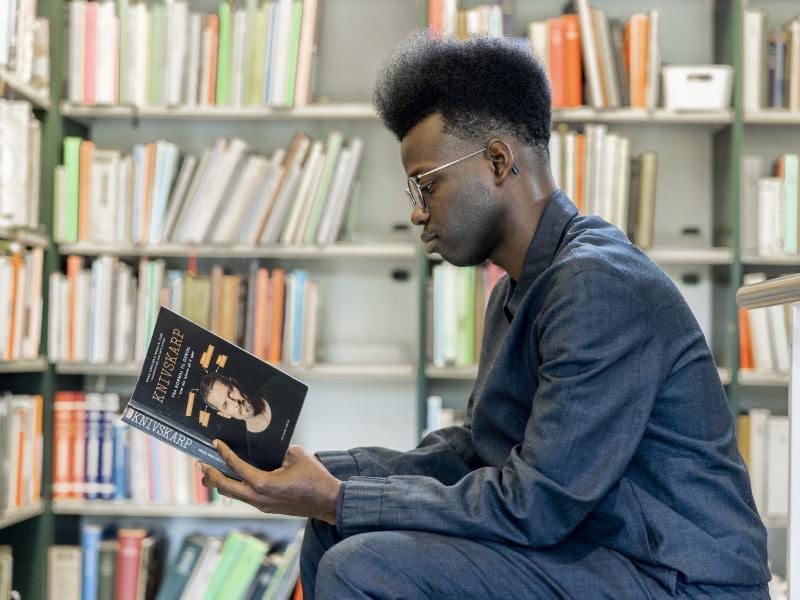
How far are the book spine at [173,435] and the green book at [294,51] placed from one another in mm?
1528

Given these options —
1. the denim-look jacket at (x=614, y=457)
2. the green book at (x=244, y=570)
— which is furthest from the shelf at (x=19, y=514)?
the denim-look jacket at (x=614, y=457)

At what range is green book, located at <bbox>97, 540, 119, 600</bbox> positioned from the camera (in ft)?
8.66

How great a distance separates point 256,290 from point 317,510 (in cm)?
152

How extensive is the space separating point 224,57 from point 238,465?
169 cm

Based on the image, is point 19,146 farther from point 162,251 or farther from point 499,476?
point 499,476

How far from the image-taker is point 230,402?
1.23m

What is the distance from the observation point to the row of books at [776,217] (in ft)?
8.43

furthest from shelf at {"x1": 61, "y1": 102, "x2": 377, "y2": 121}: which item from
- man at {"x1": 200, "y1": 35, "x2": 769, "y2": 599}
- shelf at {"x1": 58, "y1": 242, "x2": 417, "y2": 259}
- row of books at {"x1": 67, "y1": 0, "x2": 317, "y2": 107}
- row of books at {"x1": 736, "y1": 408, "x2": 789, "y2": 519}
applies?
man at {"x1": 200, "y1": 35, "x2": 769, "y2": 599}

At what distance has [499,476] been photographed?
1.11 m

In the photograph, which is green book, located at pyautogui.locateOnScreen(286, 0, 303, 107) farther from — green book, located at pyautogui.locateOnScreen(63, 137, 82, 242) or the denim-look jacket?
the denim-look jacket

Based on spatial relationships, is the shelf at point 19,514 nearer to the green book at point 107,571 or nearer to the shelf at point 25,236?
the green book at point 107,571

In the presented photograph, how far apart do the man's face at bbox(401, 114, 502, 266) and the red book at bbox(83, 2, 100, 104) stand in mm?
1624

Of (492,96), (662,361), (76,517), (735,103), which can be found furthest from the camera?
(76,517)

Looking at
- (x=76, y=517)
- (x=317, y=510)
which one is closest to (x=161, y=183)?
(x=76, y=517)
